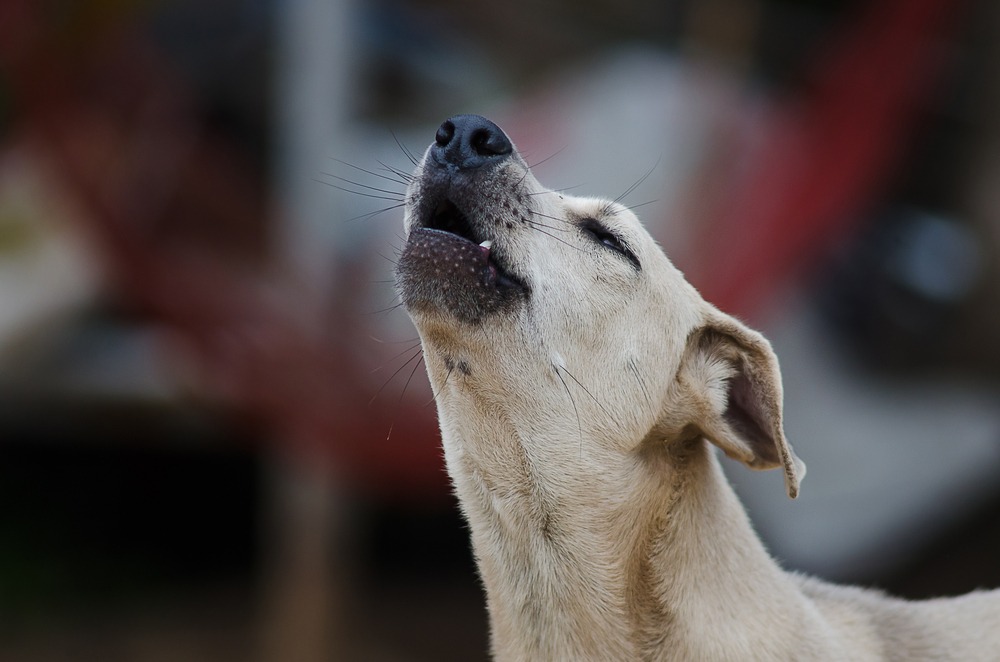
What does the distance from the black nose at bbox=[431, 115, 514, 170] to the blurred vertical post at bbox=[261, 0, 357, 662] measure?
2767mm

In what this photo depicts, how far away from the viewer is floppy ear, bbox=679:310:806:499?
3014 mm

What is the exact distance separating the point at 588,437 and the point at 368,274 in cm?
313

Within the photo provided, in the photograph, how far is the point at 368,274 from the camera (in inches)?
235

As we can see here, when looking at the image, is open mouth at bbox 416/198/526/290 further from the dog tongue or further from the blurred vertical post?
the blurred vertical post

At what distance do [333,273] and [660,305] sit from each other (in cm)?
311

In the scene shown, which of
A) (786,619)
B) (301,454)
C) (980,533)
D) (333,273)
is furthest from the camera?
(980,533)

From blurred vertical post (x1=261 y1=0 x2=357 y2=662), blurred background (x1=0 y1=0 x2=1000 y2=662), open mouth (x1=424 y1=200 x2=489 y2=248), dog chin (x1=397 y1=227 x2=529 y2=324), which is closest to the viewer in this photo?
dog chin (x1=397 y1=227 x2=529 y2=324)

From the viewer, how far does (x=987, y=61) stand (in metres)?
7.95

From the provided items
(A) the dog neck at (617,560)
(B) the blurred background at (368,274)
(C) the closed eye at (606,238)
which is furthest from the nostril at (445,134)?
(B) the blurred background at (368,274)

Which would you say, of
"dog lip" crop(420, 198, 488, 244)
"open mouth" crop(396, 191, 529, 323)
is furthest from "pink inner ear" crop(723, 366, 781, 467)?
"dog lip" crop(420, 198, 488, 244)

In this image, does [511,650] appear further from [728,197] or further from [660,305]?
[728,197]

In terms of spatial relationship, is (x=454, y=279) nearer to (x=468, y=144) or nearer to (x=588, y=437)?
(x=468, y=144)

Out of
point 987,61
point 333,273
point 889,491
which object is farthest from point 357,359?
Answer: point 987,61

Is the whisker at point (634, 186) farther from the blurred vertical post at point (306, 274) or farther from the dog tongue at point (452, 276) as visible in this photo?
the blurred vertical post at point (306, 274)
